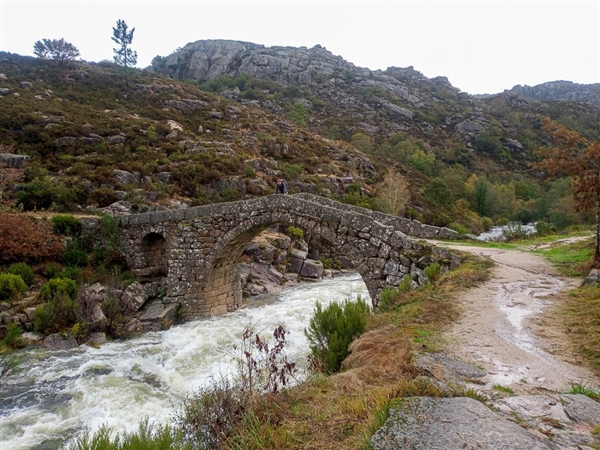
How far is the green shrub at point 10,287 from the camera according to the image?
453 inches

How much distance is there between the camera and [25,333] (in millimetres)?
10578

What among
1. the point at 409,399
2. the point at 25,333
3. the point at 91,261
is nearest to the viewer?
the point at 409,399

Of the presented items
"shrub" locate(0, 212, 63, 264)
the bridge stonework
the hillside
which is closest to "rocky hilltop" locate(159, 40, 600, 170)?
the hillside

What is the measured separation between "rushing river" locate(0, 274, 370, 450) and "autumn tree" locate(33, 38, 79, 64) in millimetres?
48669

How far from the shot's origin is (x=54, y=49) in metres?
47.5

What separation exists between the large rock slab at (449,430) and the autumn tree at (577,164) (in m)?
6.90

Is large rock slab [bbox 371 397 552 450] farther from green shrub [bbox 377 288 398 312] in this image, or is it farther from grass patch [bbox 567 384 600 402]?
green shrub [bbox 377 288 398 312]

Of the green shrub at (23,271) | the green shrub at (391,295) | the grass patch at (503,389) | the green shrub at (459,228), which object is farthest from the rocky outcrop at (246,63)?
the grass patch at (503,389)

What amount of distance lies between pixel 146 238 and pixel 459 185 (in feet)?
109

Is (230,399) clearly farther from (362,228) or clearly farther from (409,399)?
(362,228)

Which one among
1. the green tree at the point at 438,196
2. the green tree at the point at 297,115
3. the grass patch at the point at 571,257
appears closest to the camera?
the grass patch at the point at 571,257

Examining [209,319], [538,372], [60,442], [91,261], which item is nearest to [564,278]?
[538,372]

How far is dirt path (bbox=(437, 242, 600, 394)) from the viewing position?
367 centimetres

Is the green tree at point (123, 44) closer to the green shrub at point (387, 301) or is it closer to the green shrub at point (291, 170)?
the green shrub at point (291, 170)
